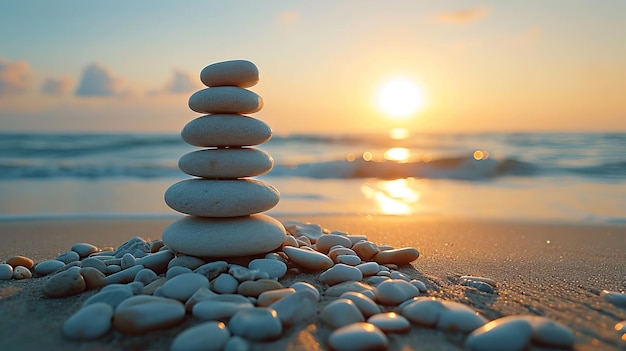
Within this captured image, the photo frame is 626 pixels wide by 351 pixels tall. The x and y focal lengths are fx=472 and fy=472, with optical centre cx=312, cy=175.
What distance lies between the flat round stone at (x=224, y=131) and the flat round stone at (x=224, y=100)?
5 cm

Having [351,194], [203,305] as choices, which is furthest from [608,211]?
[203,305]

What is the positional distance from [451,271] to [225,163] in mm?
1746

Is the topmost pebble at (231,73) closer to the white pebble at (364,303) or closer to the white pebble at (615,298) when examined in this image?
the white pebble at (364,303)

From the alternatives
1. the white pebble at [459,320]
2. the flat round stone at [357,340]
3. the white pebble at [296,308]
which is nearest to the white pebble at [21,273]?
the white pebble at [296,308]

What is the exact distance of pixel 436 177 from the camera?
11.4 meters

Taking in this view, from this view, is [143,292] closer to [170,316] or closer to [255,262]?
[170,316]

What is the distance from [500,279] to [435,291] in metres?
0.68

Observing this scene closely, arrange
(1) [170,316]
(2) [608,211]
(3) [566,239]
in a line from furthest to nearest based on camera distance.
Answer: (2) [608,211], (3) [566,239], (1) [170,316]

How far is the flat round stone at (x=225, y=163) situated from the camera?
3047 millimetres

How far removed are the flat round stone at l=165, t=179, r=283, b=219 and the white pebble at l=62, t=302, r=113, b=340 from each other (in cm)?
95

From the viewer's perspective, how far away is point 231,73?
10.1 ft

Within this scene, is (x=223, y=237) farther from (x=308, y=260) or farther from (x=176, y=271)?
(x=308, y=260)

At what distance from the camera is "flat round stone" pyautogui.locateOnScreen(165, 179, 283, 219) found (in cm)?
294

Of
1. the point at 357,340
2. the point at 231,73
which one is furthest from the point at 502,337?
the point at 231,73
